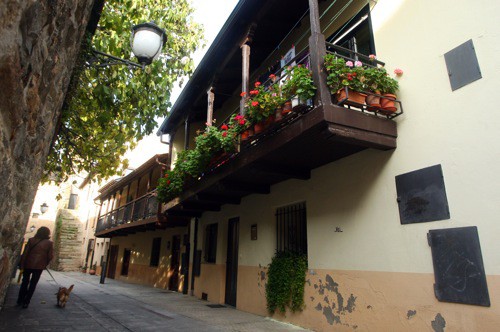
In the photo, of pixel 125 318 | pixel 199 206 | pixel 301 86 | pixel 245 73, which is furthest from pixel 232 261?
pixel 301 86

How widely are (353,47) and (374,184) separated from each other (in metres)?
2.80

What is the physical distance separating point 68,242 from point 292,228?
26.6 metres

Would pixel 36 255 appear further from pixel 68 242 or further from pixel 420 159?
pixel 68 242

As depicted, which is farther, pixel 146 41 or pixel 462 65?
pixel 146 41

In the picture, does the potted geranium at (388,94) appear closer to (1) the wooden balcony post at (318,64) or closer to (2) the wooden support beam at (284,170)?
(1) the wooden balcony post at (318,64)

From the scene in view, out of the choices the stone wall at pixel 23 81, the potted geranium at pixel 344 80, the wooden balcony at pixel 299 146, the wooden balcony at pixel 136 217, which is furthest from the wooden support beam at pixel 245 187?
the wooden balcony at pixel 136 217

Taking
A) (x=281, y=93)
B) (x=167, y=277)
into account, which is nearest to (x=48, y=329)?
(x=281, y=93)

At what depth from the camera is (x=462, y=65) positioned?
439 cm

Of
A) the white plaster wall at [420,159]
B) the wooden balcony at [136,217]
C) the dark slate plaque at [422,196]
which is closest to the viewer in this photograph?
the white plaster wall at [420,159]

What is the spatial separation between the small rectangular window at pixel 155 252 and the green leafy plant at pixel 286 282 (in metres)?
10.4

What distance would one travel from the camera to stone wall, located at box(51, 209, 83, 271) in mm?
27094

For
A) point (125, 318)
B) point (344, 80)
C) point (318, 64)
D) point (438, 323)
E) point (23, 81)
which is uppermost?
point (318, 64)

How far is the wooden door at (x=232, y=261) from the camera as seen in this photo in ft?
30.6

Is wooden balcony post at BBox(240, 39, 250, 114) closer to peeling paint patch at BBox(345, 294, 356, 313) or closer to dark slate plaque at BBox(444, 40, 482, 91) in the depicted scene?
dark slate plaque at BBox(444, 40, 482, 91)
